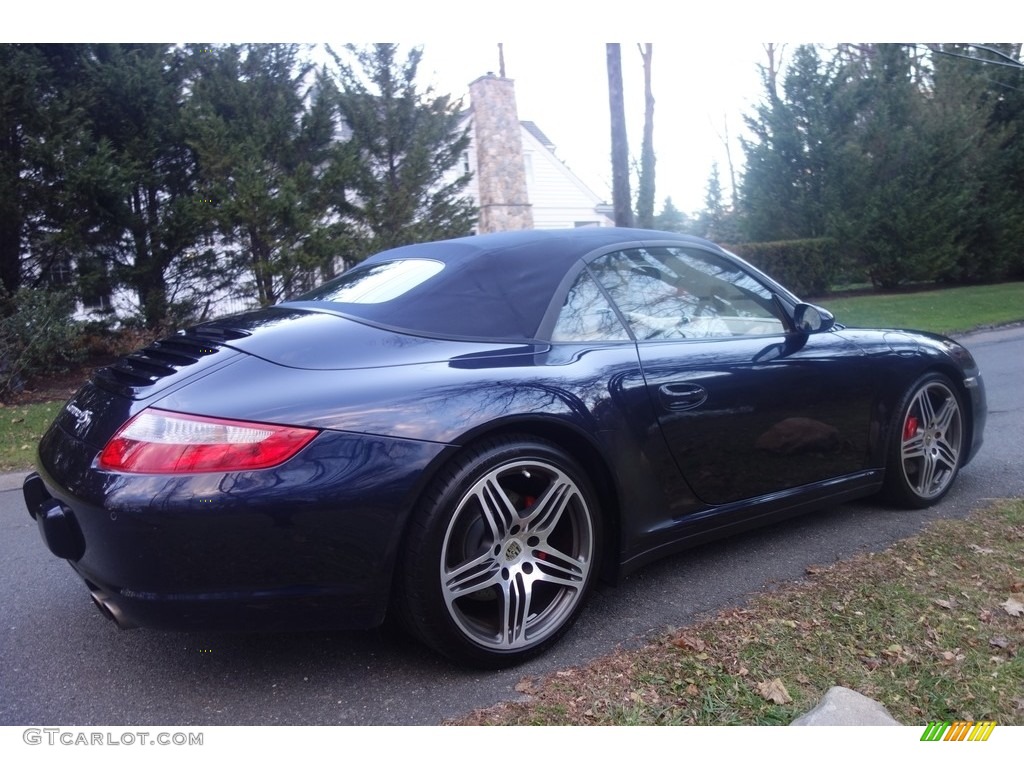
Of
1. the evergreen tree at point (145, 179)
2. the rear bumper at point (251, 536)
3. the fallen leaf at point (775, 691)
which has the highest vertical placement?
the evergreen tree at point (145, 179)

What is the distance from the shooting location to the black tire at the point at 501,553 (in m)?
2.49

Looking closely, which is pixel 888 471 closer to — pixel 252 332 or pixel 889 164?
pixel 252 332

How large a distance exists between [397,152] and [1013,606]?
12659 mm

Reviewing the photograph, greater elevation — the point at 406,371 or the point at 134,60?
the point at 134,60

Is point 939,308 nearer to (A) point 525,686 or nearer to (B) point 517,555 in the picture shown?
(B) point 517,555

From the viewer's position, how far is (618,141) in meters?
14.7

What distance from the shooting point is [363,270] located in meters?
3.71

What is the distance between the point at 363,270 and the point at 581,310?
1.13m

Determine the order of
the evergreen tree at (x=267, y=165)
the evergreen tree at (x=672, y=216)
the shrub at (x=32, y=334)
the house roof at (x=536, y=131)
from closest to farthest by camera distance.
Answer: the shrub at (x=32, y=334) → the evergreen tree at (x=267, y=165) → the house roof at (x=536, y=131) → the evergreen tree at (x=672, y=216)

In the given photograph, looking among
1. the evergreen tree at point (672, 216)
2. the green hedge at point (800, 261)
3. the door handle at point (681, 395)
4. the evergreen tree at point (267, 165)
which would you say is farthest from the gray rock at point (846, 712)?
the evergreen tree at point (672, 216)

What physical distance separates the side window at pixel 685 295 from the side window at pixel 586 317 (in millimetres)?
68

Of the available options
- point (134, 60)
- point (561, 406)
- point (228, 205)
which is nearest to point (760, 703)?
point (561, 406)

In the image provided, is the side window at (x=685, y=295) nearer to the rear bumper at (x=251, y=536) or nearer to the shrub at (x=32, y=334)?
the rear bumper at (x=251, y=536)

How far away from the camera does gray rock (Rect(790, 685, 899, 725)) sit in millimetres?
2152
